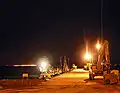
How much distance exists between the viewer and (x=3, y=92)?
30.2m

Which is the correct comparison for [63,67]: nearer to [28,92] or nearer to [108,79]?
[108,79]

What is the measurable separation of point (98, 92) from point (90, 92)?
70 cm

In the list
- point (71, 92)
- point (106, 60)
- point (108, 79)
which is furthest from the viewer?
point (106, 60)

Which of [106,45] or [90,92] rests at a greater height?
[106,45]

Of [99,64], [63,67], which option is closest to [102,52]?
[99,64]

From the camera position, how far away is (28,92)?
29.4 m

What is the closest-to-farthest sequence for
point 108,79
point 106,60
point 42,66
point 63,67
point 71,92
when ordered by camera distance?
point 71,92 < point 108,79 < point 106,60 < point 42,66 < point 63,67

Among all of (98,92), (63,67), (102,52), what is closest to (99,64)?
(102,52)

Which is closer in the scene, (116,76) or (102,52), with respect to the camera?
(116,76)

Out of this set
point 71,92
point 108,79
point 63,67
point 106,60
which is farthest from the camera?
point 63,67

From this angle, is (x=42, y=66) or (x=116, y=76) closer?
(x=116, y=76)

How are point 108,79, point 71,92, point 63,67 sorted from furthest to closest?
point 63,67 → point 108,79 → point 71,92

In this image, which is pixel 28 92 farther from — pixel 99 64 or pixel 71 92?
pixel 99 64

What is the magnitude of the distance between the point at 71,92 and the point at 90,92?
159 cm
